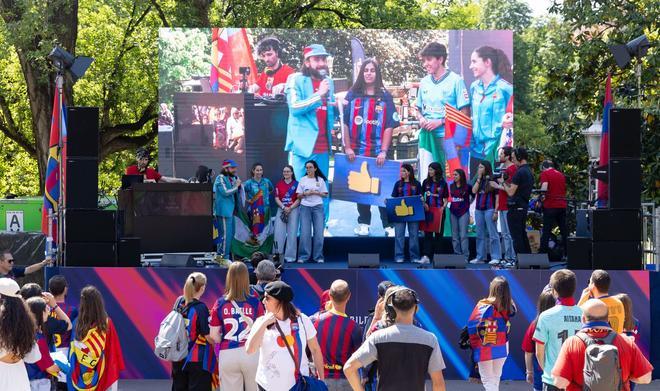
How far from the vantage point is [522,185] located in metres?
16.7

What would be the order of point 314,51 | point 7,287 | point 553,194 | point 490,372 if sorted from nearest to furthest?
point 7,287
point 490,372
point 553,194
point 314,51

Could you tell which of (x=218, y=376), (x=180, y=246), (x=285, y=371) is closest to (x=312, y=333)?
(x=285, y=371)

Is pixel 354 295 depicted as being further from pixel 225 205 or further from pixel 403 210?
pixel 225 205

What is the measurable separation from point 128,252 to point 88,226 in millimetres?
693

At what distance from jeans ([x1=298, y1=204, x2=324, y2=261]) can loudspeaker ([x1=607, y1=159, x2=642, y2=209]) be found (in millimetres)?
5141

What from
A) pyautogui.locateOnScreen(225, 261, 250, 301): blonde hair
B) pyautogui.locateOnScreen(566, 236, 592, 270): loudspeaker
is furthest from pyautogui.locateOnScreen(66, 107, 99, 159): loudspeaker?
pyautogui.locateOnScreen(566, 236, 592, 270): loudspeaker

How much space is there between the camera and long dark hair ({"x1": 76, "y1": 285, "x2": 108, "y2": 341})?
9320 mm

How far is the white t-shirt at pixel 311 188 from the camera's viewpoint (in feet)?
59.1

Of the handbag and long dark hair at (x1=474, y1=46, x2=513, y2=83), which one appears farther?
long dark hair at (x1=474, y1=46, x2=513, y2=83)

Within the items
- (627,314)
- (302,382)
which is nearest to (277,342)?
(302,382)

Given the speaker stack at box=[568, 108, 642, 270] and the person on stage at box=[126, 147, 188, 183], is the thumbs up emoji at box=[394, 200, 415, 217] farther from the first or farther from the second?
the speaker stack at box=[568, 108, 642, 270]

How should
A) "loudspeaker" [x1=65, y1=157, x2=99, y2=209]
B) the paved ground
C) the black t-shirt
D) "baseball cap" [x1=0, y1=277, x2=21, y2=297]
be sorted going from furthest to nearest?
1. the black t-shirt
2. "loudspeaker" [x1=65, y1=157, x2=99, y2=209]
3. the paved ground
4. "baseball cap" [x1=0, y1=277, x2=21, y2=297]

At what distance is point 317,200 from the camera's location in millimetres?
18047

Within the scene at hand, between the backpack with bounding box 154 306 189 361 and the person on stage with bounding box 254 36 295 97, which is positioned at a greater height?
the person on stage with bounding box 254 36 295 97
